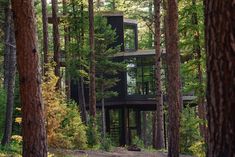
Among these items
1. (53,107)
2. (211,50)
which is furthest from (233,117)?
(53,107)

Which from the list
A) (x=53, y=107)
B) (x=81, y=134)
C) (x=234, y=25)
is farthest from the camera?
(x=81, y=134)

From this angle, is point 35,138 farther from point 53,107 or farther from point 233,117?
point 53,107

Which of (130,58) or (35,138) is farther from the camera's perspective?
(130,58)

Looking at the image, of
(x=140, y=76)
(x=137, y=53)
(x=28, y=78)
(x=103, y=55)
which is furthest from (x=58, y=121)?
(x=137, y=53)

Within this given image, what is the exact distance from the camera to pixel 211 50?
4125 millimetres

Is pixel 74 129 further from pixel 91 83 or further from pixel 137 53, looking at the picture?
pixel 137 53

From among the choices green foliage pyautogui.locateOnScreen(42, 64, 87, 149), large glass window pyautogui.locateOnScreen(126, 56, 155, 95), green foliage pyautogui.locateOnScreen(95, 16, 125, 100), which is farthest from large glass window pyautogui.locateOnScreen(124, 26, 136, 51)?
green foliage pyautogui.locateOnScreen(42, 64, 87, 149)

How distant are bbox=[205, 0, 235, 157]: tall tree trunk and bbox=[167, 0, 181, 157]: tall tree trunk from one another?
10687mm

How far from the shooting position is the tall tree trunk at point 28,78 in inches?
328

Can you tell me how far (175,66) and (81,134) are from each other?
24.8 feet

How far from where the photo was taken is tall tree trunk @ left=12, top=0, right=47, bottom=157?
27.3ft

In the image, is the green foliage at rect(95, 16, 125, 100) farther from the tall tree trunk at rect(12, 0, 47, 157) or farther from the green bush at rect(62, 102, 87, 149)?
the tall tree trunk at rect(12, 0, 47, 157)

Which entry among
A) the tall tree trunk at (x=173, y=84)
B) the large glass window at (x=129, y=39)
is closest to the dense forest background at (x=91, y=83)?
the tall tree trunk at (x=173, y=84)

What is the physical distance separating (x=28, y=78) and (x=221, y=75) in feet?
16.7
